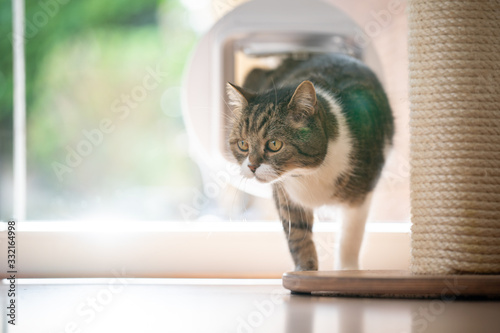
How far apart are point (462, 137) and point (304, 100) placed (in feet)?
1.12

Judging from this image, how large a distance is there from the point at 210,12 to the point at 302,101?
122 cm

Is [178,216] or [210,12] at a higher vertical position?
[210,12]

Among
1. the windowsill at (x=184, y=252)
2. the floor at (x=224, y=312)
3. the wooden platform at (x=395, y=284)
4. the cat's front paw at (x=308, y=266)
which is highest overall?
the windowsill at (x=184, y=252)

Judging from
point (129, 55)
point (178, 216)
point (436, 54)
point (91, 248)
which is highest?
point (129, 55)

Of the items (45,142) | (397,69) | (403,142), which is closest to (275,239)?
(403,142)

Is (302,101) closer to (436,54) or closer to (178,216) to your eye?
(436,54)

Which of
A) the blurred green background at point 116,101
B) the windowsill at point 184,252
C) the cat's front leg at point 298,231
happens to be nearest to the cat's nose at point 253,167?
the cat's front leg at point 298,231

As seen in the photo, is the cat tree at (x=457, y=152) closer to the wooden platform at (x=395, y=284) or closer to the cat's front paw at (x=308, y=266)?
the wooden platform at (x=395, y=284)

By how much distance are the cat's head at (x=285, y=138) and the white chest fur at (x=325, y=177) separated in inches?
1.2

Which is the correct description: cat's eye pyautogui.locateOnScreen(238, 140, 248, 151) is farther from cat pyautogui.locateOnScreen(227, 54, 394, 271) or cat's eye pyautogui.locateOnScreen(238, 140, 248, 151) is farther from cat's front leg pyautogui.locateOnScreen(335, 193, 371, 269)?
cat's front leg pyautogui.locateOnScreen(335, 193, 371, 269)

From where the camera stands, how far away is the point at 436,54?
1107 millimetres

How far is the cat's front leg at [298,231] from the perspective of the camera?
1368 mm

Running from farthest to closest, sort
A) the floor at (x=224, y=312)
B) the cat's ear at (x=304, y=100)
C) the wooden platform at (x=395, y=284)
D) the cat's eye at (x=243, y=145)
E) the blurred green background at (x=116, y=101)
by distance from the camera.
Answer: the blurred green background at (x=116, y=101) → the cat's eye at (x=243, y=145) → the cat's ear at (x=304, y=100) → the wooden platform at (x=395, y=284) → the floor at (x=224, y=312)

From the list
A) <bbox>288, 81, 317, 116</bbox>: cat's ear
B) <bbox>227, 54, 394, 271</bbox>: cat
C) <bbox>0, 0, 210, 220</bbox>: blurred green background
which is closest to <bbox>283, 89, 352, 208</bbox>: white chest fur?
<bbox>227, 54, 394, 271</bbox>: cat
